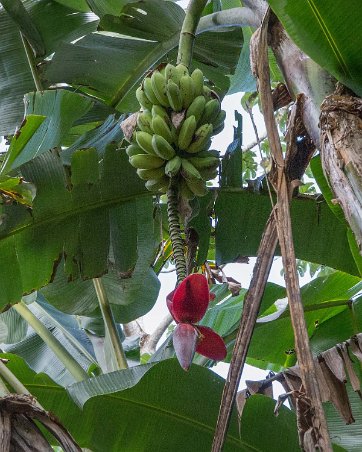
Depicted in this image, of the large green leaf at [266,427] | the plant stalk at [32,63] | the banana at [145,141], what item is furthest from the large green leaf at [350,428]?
the plant stalk at [32,63]

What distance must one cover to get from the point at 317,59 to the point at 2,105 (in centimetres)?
111

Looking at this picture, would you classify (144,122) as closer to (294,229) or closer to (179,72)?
(179,72)

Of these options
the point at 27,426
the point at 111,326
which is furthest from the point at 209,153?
the point at 111,326

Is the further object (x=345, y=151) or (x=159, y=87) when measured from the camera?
(x=159, y=87)

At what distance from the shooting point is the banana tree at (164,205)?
0.81 meters

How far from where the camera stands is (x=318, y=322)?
1634 mm

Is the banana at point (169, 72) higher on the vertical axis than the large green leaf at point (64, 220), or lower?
higher

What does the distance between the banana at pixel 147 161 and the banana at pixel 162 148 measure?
3 centimetres

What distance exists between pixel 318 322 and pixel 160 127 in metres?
0.86

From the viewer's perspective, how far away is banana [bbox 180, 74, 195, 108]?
0.99 meters

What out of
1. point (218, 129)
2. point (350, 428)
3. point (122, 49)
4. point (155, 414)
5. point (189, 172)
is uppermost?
point (122, 49)

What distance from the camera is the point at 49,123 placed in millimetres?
1332

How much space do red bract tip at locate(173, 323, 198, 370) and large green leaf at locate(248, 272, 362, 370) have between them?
817mm

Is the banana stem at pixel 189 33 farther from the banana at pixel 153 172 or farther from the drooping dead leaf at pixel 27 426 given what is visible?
the drooping dead leaf at pixel 27 426
